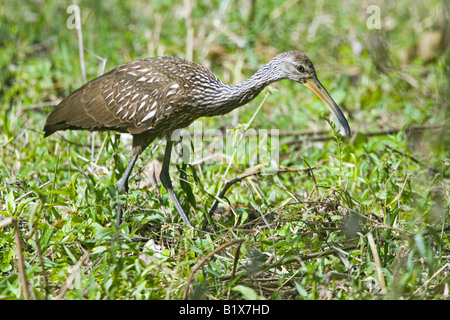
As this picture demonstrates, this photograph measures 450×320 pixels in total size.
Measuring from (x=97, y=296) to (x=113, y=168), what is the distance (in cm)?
149

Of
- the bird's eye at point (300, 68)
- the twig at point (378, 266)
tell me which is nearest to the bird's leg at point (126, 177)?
the bird's eye at point (300, 68)

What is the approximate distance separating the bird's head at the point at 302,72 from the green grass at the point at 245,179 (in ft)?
0.94

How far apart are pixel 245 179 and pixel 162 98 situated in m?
0.93

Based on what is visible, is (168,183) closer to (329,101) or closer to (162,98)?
(162,98)

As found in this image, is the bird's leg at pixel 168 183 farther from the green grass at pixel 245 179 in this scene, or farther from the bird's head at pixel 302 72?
the bird's head at pixel 302 72

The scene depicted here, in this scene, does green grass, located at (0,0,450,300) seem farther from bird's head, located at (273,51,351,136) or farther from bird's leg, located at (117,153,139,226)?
bird's head, located at (273,51,351,136)

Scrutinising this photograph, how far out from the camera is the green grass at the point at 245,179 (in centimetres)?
353

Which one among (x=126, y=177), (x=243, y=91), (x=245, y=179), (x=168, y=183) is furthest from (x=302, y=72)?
(x=126, y=177)

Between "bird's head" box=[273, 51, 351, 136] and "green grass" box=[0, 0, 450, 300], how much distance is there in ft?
0.94

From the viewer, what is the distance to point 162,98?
4.65 m

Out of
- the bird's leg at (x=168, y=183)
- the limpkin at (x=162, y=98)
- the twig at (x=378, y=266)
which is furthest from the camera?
the limpkin at (x=162, y=98)

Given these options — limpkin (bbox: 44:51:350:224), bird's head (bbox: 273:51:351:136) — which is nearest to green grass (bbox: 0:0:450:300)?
limpkin (bbox: 44:51:350:224)

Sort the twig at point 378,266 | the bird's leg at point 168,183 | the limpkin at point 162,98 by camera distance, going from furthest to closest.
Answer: the limpkin at point 162,98, the bird's leg at point 168,183, the twig at point 378,266
